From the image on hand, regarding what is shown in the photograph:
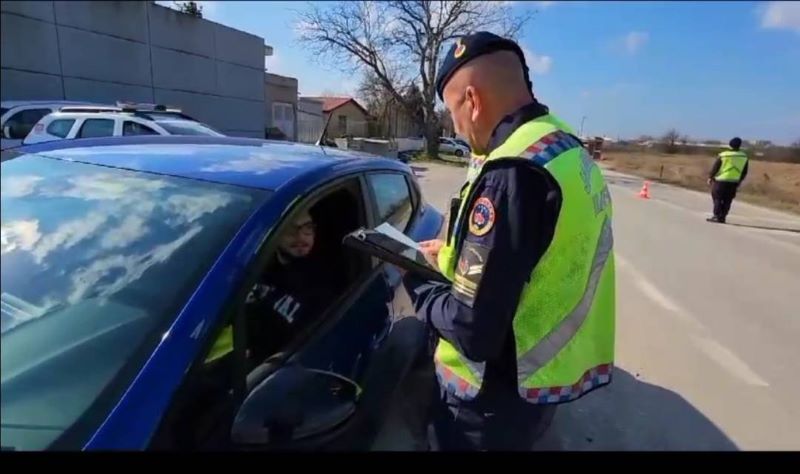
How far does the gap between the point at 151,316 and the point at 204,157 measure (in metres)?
0.74

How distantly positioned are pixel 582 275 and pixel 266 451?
3.02 feet

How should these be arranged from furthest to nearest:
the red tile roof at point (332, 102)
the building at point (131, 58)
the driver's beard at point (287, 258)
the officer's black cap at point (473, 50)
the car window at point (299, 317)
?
the red tile roof at point (332, 102)
the driver's beard at point (287, 258)
the officer's black cap at point (473, 50)
the car window at point (299, 317)
the building at point (131, 58)

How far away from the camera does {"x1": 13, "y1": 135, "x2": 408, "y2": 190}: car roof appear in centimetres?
154

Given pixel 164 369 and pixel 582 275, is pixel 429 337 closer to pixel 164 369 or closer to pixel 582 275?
pixel 582 275

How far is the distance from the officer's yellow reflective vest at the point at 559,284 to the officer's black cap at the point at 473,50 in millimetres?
208

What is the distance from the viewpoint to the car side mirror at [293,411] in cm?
105

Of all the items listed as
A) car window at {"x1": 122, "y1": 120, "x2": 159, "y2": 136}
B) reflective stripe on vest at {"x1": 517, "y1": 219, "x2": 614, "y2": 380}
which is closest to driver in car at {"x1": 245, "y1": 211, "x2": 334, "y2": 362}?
reflective stripe on vest at {"x1": 517, "y1": 219, "x2": 614, "y2": 380}

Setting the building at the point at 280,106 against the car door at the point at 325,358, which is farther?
the building at the point at 280,106

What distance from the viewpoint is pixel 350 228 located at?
2195 millimetres

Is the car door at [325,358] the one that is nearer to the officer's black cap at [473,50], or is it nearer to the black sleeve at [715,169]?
the officer's black cap at [473,50]

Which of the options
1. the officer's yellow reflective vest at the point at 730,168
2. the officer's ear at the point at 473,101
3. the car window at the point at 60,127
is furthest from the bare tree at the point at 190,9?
the car window at the point at 60,127

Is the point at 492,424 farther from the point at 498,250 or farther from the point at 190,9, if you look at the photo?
the point at 190,9

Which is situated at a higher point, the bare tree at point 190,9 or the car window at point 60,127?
the bare tree at point 190,9

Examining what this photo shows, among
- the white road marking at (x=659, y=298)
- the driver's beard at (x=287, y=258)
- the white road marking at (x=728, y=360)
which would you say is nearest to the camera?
the driver's beard at (x=287, y=258)
